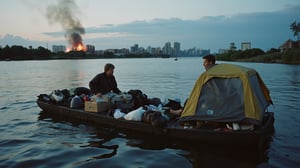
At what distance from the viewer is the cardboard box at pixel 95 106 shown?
10.8 metres

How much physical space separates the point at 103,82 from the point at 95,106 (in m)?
1.15

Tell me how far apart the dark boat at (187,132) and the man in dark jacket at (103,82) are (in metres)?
1.02

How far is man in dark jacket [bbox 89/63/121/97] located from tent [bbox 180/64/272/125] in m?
4.04

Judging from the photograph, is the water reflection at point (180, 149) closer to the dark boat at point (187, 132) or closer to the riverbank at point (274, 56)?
the dark boat at point (187, 132)

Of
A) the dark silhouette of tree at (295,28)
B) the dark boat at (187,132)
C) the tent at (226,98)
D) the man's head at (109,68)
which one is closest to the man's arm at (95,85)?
the man's head at (109,68)

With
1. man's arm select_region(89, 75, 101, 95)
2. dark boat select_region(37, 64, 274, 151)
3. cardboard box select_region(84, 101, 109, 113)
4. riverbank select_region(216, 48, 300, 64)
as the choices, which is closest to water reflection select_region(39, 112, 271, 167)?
dark boat select_region(37, 64, 274, 151)

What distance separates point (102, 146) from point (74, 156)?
1123 millimetres

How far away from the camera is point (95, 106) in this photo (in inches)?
426

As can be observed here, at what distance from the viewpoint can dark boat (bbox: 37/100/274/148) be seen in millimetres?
7809

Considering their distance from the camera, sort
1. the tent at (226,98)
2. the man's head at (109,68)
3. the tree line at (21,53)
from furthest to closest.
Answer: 1. the tree line at (21,53)
2. the man's head at (109,68)
3. the tent at (226,98)

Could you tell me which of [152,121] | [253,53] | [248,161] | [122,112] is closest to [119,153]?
[152,121]

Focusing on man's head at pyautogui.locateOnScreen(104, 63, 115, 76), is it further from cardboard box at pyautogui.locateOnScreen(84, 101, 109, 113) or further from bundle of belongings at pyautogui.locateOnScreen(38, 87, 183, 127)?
cardboard box at pyautogui.locateOnScreen(84, 101, 109, 113)

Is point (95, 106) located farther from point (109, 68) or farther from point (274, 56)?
point (274, 56)

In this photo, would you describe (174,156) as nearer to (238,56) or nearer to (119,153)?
(119,153)
